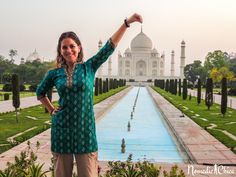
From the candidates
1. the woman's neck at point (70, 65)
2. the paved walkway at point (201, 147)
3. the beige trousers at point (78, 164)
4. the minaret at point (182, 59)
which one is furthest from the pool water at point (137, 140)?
the minaret at point (182, 59)

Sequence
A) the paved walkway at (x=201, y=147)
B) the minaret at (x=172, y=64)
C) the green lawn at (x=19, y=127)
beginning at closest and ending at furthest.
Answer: the paved walkway at (x=201, y=147) → the green lawn at (x=19, y=127) → the minaret at (x=172, y=64)

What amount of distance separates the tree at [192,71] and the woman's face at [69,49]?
5220cm

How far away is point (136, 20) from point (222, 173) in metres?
2.76

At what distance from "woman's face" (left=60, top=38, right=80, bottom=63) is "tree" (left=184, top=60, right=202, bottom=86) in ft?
171

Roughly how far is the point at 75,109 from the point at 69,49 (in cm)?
28

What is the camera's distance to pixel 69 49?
1.86 m

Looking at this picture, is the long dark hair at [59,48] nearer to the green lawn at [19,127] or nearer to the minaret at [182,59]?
the green lawn at [19,127]

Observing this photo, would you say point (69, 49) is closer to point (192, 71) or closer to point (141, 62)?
point (192, 71)

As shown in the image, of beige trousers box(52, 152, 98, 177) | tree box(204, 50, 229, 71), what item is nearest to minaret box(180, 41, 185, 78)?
tree box(204, 50, 229, 71)

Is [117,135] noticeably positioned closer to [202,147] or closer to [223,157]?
[202,147]

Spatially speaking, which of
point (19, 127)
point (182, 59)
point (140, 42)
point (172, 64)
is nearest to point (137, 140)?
point (19, 127)

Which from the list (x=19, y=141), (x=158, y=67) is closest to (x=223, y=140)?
(x=19, y=141)

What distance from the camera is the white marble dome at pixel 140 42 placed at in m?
59.9

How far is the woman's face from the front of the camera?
1.86 meters
